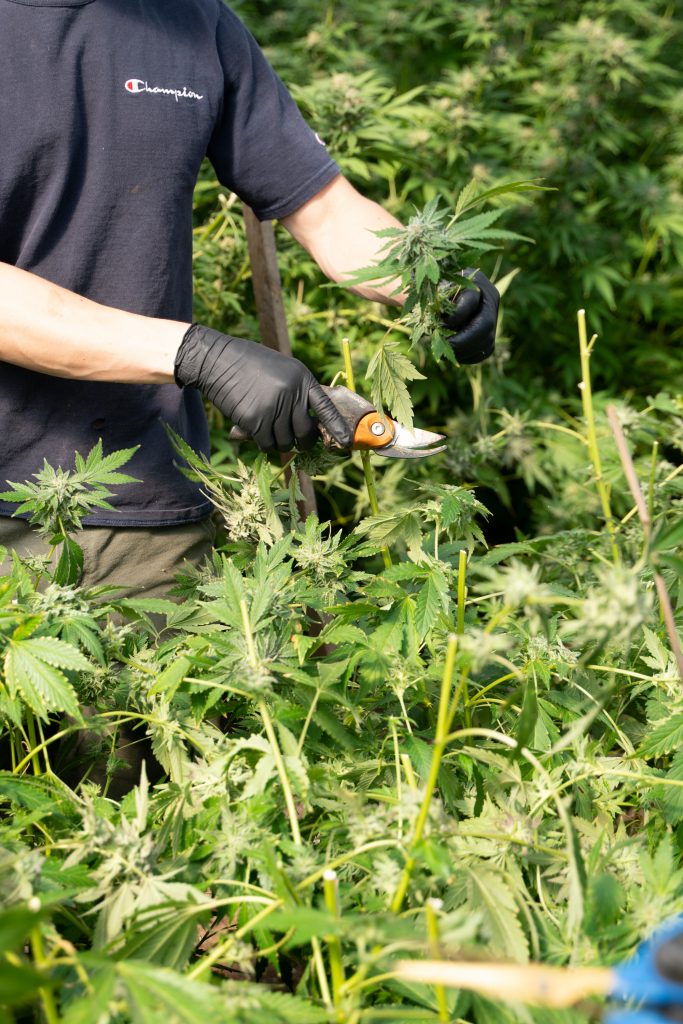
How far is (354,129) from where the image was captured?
2.86 metres

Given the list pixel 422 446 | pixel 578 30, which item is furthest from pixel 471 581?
pixel 578 30

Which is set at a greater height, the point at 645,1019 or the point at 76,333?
the point at 645,1019

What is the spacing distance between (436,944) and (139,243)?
1551 mm

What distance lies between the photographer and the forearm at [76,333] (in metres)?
1.57

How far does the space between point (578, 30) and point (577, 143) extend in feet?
1.30

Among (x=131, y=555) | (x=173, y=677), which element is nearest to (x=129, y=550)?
(x=131, y=555)

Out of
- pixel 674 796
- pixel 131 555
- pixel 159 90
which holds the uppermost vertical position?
pixel 159 90

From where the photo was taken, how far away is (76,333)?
5.17 feet

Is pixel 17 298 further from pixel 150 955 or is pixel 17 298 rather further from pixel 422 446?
pixel 150 955

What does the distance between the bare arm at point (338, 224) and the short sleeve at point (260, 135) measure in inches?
1.2

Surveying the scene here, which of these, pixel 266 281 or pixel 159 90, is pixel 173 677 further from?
pixel 266 281

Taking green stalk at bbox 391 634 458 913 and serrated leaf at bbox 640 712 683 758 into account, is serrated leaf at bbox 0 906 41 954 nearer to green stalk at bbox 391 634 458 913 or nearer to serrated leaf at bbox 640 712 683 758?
green stalk at bbox 391 634 458 913

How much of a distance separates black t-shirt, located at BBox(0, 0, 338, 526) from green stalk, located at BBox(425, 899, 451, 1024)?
134 centimetres

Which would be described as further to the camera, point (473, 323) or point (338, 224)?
point (338, 224)
